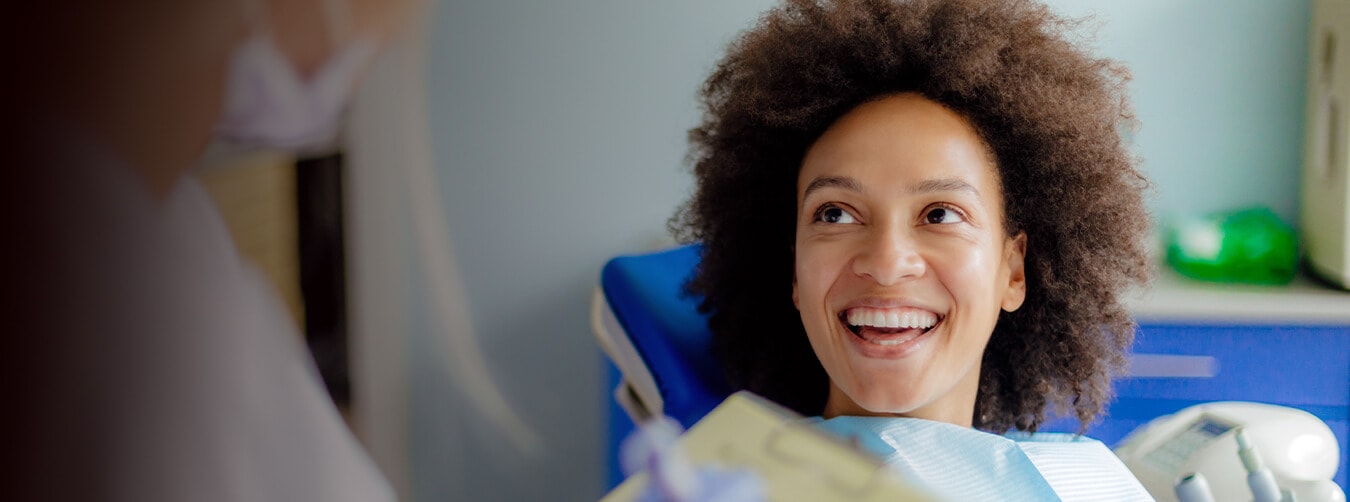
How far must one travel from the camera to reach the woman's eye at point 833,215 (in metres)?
0.68

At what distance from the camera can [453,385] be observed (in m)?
0.23

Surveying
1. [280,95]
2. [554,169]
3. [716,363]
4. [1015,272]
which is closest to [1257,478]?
[1015,272]

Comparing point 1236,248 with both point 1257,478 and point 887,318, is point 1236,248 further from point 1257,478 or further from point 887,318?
point 887,318

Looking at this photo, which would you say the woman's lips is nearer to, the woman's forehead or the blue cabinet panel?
the woman's forehead

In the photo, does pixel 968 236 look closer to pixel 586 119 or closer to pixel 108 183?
pixel 586 119

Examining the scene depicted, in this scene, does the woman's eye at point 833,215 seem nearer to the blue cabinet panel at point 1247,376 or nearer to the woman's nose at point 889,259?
the woman's nose at point 889,259

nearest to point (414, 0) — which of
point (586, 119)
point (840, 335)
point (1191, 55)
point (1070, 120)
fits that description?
point (586, 119)

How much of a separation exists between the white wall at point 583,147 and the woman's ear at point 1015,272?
20cm

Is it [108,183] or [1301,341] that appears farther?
[1301,341]

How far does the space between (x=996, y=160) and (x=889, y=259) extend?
0.49 ft

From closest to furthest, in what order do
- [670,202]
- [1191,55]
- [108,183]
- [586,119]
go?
1. [108,183]
2. [586,119]
3. [670,202]
4. [1191,55]

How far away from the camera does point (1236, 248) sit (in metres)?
1.26

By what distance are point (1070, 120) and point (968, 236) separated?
153 mm

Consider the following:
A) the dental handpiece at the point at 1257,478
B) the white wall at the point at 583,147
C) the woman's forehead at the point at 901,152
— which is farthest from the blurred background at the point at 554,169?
the dental handpiece at the point at 1257,478
